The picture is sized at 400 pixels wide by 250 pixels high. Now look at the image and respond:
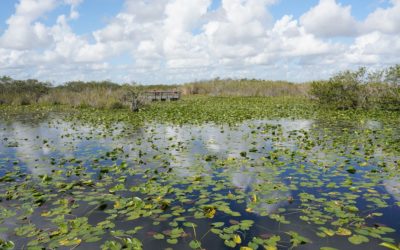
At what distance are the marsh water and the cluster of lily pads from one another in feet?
0.07

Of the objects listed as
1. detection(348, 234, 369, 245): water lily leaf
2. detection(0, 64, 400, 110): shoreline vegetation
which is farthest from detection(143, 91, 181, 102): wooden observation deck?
detection(348, 234, 369, 245): water lily leaf

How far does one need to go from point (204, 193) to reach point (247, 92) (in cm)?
3144

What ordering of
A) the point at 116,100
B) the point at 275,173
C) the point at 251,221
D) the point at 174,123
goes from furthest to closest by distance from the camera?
the point at 116,100
the point at 174,123
the point at 275,173
the point at 251,221

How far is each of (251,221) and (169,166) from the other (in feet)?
11.9

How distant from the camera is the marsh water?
441 cm

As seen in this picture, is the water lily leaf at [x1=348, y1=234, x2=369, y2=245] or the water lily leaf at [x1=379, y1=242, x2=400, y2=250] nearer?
the water lily leaf at [x1=379, y1=242, x2=400, y2=250]

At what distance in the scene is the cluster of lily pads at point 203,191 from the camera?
4.41 meters

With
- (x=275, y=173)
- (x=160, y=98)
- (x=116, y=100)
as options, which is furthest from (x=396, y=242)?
(x=160, y=98)

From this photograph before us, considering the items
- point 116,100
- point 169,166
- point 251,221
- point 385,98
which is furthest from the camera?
point 116,100

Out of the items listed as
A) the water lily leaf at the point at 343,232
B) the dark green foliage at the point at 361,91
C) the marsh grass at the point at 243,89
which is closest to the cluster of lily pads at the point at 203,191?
the water lily leaf at the point at 343,232

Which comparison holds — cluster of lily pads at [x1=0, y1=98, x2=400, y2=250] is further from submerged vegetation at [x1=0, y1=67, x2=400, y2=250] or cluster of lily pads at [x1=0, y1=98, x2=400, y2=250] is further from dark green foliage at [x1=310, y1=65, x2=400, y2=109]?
dark green foliage at [x1=310, y1=65, x2=400, y2=109]

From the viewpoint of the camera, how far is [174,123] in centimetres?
1597

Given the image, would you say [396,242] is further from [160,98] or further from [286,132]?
[160,98]

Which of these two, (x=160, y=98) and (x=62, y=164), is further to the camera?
(x=160, y=98)
